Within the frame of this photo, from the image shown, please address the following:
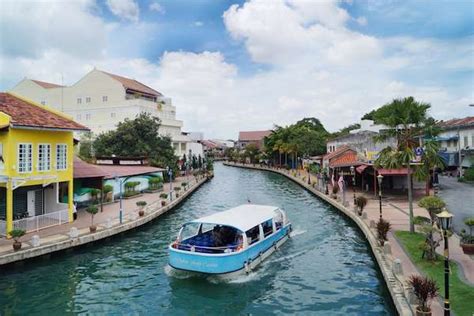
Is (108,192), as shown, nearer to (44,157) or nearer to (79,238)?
(44,157)

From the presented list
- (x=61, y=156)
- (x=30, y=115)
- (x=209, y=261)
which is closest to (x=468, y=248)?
(x=209, y=261)

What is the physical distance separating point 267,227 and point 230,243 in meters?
3.09

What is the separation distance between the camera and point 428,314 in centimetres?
1070

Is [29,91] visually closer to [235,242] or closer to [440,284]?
[235,242]

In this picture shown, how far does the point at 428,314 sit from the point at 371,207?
20822mm

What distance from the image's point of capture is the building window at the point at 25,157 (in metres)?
22.2

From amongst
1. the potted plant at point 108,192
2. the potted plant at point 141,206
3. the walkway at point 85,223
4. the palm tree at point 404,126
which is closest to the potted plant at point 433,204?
the palm tree at point 404,126

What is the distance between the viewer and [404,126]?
2105 centimetres

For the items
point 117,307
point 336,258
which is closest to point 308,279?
point 336,258

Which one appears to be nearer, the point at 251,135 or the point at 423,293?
the point at 423,293

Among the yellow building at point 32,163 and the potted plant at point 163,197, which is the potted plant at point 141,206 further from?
the yellow building at point 32,163

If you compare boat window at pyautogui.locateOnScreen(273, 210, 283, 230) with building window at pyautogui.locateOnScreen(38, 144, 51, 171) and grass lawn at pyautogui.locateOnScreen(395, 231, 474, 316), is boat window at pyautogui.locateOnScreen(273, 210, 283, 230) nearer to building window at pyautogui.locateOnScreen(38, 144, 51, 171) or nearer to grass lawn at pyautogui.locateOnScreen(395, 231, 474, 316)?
grass lawn at pyautogui.locateOnScreen(395, 231, 474, 316)

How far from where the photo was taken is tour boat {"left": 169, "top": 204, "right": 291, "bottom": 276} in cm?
1598

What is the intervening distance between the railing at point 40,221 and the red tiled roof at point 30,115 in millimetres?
5280
